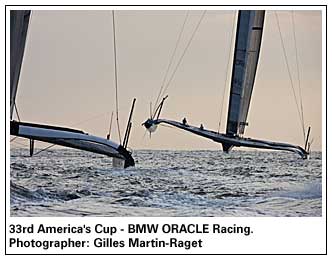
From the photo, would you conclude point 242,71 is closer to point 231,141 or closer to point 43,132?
point 231,141

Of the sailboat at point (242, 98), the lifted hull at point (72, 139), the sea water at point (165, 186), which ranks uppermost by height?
the sailboat at point (242, 98)

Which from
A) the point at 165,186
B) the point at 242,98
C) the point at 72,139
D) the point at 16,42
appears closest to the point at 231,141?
the point at 242,98

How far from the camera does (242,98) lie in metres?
3.06

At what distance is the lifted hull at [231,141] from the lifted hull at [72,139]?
142mm

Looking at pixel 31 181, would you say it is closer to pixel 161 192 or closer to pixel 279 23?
pixel 161 192

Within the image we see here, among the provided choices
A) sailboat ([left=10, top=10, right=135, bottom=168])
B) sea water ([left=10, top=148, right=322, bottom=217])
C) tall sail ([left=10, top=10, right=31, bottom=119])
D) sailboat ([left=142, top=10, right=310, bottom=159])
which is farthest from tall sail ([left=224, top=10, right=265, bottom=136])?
tall sail ([left=10, top=10, right=31, bottom=119])

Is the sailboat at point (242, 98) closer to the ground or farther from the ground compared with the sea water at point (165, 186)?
farther from the ground

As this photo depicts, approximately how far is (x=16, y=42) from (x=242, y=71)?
71 centimetres

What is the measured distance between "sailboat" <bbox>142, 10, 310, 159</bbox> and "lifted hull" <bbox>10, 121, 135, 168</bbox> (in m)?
0.12

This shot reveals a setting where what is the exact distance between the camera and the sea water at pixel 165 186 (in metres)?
3.01

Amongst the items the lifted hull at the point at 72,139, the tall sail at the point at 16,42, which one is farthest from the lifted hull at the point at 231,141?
the tall sail at the point at 16,42

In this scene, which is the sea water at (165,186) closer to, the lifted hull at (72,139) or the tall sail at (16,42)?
the lifted hull at (72,139)

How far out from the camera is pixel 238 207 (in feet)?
9.95

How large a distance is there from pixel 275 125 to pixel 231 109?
0.48 feet
